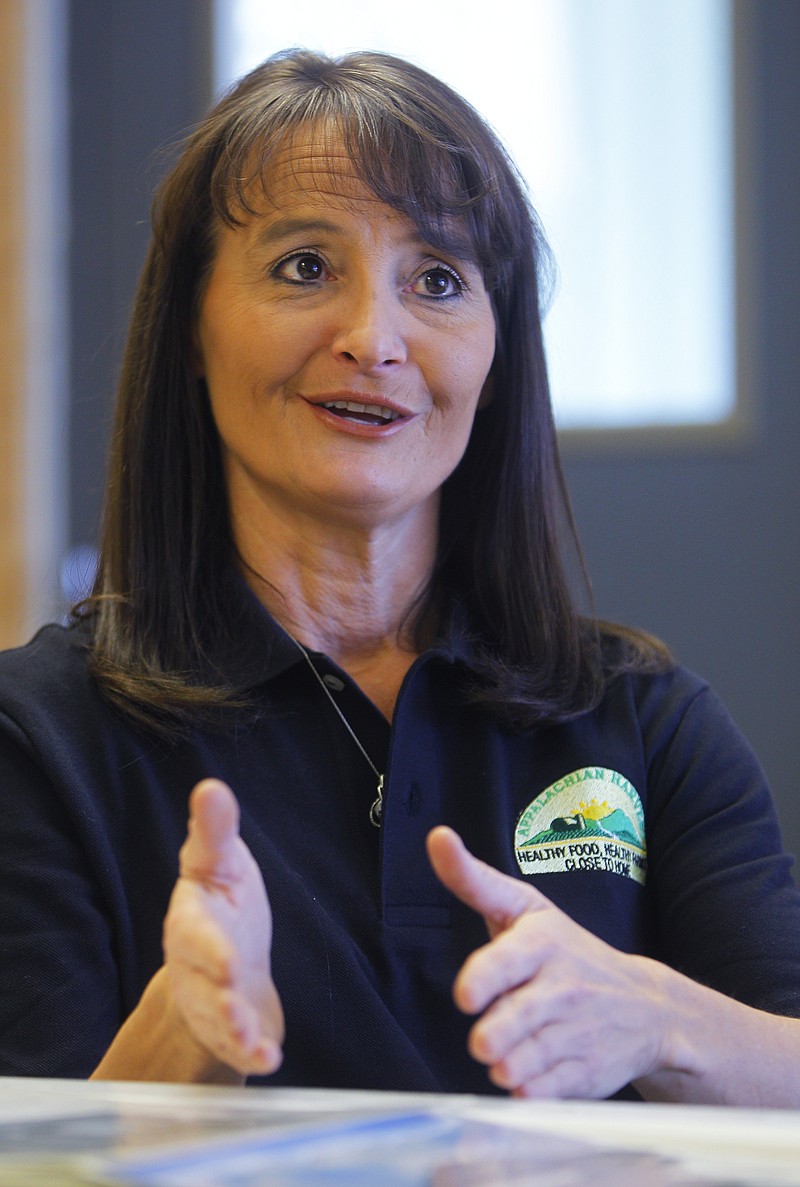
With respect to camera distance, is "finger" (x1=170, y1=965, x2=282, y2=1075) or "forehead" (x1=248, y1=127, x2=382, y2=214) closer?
"finger" (x1=170, y1=965, x2=282, y2=1075)

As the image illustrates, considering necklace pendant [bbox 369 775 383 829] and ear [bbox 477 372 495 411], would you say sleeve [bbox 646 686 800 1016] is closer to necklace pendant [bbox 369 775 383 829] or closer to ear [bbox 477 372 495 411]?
necklace pendant [bbox 369 775 383 829]

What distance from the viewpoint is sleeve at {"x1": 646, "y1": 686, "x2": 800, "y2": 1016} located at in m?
1.21

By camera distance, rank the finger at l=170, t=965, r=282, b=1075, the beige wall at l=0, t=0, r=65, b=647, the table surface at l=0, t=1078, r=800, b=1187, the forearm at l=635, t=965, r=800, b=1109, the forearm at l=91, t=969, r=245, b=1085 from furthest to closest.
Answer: the beige wall at l=0, t=0, r=65, b=647
the forearm at l=635, t=965, r=800, b=1109
the forearm at l=91, t=969, r=245, b=1085
the finger at l=170, t=965, r=282, b=1075
the table surface at l=0, t=1078, r=800, b=1187

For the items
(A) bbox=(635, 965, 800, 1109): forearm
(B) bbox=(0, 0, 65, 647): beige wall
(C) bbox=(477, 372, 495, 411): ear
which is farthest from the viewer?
(B) bbox=(0, 0, 65, 647): beige wall

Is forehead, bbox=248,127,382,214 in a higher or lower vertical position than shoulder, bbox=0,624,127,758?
higher

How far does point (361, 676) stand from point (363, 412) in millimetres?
264

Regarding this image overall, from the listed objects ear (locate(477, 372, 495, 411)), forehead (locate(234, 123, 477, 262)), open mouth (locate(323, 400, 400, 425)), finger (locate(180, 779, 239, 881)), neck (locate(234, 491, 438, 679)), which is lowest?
finger (locate(180, 779, 239, 881))

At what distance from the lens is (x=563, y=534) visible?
5.35 feet

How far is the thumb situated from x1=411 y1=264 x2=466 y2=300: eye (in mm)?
647

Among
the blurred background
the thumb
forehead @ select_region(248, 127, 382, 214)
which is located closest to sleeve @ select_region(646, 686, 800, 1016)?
the thumb

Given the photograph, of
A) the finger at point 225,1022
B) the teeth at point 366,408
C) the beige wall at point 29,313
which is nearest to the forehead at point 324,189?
the teeth at point 366,408

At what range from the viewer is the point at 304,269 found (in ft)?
4.36

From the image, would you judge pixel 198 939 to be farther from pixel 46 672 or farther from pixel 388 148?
pixel 388 148

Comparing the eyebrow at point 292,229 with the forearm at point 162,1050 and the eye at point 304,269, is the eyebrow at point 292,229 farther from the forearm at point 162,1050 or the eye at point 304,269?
the forearm at point 162,1050
